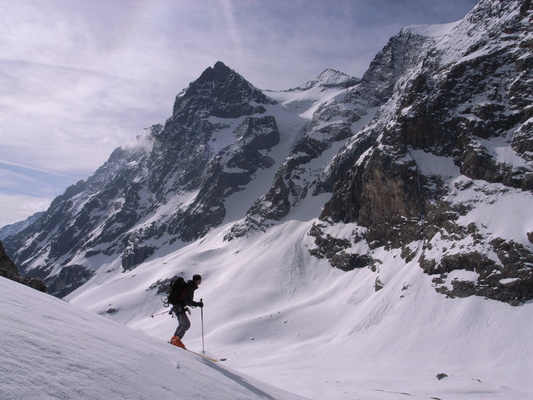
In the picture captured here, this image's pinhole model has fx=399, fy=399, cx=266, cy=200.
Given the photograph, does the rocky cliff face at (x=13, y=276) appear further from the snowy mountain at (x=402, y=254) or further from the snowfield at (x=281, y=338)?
the snowy mountain at (x=402, y=254)

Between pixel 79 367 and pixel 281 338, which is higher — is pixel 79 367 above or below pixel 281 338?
above

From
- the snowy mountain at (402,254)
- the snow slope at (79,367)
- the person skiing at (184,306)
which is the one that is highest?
the snowy mountain at (402,254)

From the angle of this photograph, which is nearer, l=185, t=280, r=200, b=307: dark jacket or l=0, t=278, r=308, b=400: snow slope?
l=0, t=278, r=308, b=400: snow slope

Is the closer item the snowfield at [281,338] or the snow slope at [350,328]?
the snowfield at [281,338]

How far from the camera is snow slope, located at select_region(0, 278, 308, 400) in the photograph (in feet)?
12.5

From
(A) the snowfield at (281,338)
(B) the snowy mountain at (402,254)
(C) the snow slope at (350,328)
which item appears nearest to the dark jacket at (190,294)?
(A) the snowfield at (281,338)

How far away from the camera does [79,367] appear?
4.54m

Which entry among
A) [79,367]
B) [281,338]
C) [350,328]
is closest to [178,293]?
Answer: [79,367]

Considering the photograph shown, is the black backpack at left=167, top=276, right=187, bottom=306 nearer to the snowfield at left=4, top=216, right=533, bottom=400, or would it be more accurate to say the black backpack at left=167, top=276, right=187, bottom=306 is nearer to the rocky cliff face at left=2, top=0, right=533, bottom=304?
the snowfield at left=4, top=216, right=533, bottom=400

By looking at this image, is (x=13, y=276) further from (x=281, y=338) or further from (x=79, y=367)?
(x=281, y=338)

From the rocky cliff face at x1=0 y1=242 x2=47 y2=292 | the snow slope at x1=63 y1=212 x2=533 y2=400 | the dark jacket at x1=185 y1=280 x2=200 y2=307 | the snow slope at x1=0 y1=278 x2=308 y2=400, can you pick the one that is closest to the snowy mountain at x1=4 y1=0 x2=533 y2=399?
the snow slope at x1=63 y1=212 x2=533 y2=400

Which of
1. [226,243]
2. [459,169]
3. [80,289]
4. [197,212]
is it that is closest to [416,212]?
[459,169]

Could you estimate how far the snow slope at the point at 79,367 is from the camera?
151 inches

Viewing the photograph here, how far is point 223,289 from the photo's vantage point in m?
83.4
